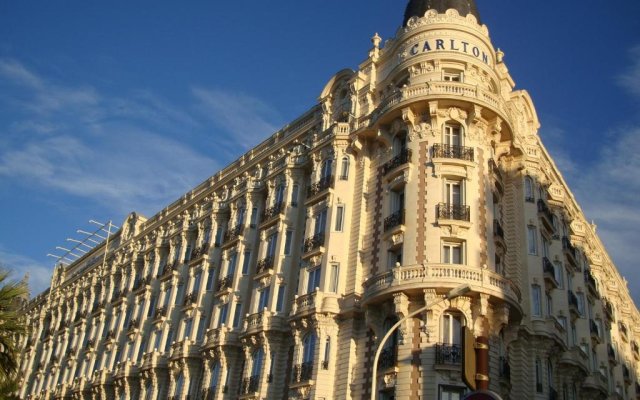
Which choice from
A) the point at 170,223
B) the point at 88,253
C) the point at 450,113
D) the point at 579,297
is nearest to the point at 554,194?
the point at 579,297

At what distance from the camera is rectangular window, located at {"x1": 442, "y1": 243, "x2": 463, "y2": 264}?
3478 centimetres

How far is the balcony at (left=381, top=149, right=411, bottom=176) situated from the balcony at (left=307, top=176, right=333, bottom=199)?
156 inches

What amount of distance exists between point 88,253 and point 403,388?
60382mm

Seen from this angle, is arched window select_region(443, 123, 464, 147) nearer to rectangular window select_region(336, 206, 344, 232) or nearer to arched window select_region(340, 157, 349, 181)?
arched window select_region(340, 157, 349, 181)

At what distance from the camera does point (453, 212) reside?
117 ft

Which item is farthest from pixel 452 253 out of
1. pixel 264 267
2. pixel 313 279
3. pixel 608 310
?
pixel 608 310

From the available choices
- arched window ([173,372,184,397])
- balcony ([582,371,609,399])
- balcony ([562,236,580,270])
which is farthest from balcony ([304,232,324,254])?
balcony ([582,371,609,399])

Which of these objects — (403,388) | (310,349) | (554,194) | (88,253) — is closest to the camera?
(403,388)

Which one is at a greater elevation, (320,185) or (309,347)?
(320,185)

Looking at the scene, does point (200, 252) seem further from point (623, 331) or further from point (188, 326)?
point (623, 331)

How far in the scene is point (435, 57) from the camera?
4091 cm

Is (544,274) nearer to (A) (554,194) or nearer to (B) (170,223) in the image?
(A) (554,194)

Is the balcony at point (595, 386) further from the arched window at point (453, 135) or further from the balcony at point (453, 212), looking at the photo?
the arched window at point (453, 135)

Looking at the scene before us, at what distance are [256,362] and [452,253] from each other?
14224mm
